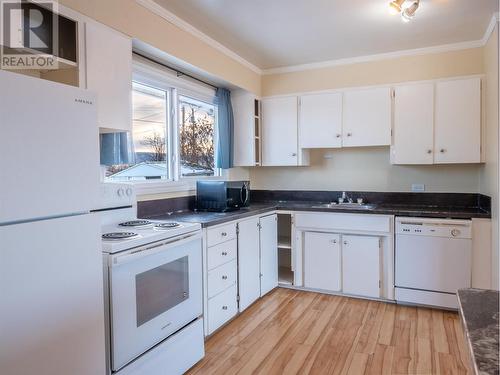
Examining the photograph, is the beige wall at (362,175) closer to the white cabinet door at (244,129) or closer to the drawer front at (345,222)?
the white cabinet door at (244,129)

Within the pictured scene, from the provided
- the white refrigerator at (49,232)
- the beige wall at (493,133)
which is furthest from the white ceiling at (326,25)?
the white refrigerator at (49,232)

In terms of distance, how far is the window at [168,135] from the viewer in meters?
2.84

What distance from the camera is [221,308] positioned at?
271cm

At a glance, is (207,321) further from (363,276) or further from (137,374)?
(363,276)

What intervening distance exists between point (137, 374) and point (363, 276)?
2.29m

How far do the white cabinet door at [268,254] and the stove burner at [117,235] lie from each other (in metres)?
1.63

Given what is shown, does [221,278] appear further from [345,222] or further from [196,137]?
[196,137]

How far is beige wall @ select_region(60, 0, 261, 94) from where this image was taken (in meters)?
2.02

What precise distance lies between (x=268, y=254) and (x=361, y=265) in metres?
0.91

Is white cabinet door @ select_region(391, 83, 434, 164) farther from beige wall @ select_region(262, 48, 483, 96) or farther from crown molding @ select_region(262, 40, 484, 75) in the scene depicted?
crown molding @ select_region(262, 40, 484, 75)

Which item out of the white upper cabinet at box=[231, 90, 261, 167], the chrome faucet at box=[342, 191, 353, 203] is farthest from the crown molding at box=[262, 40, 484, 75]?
the chrome faucet at box=[342, 191, 353, 203]

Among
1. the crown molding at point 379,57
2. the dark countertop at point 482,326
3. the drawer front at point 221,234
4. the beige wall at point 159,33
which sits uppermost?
the crown molding at point 379,57

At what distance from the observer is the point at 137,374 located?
1796 millimetres

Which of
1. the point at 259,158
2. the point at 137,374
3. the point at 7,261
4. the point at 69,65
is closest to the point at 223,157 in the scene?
the point at 259,158
